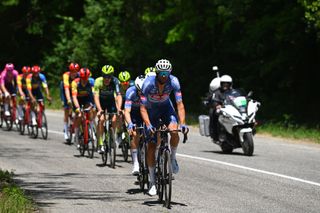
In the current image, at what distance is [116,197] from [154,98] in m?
1.52

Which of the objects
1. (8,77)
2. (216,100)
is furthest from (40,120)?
(216,100)

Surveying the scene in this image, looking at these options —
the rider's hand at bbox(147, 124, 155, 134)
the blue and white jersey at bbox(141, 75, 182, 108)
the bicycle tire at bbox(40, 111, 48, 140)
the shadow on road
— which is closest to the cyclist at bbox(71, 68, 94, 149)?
the bicycle tire at bbox(40, 111, 48, 140)

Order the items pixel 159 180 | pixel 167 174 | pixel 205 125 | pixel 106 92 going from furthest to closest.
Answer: pixel 205 125 → pixel 106 92 → pixel 159 180 → pixel 167 174

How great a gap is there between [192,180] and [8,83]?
48.3 feet

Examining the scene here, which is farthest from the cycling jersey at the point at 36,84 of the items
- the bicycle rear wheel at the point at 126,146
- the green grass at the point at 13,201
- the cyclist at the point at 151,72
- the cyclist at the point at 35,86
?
the green grass at the point at 13,201

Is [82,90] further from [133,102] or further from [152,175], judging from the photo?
[152,175]

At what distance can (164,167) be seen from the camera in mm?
12555

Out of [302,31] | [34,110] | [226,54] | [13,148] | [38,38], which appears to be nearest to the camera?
[13,148]

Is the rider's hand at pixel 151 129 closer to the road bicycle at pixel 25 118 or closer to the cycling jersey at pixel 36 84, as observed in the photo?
the cycling jersey at pixel 36 84

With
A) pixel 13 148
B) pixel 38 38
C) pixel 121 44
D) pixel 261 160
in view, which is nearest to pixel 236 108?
pixel 261 160

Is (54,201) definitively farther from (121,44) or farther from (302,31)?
(121,44)

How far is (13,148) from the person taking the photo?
2266cm

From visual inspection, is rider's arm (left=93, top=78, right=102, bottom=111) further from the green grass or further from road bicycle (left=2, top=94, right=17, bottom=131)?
road bicycle (left=2, top=94, right=17, bottom=131)

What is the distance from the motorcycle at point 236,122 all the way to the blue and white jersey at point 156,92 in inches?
262
